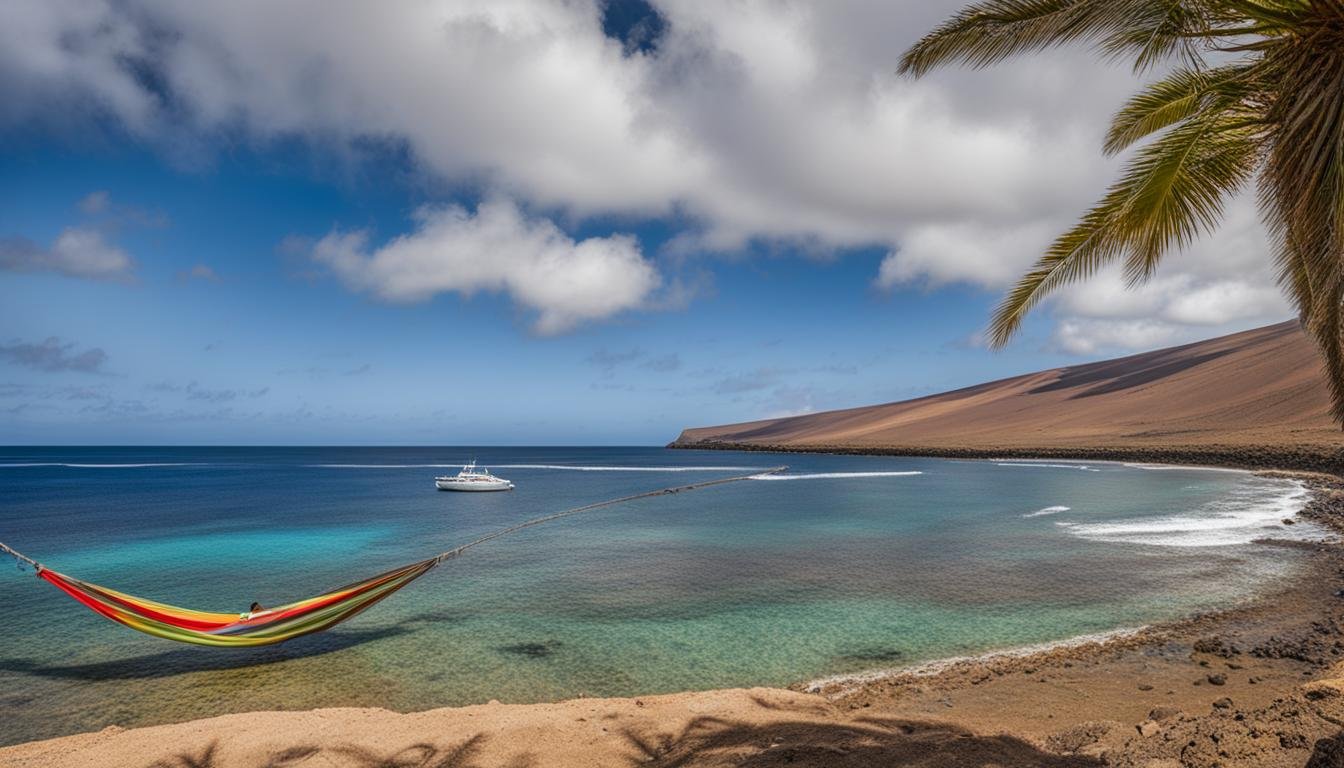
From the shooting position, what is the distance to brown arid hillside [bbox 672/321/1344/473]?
45969mm

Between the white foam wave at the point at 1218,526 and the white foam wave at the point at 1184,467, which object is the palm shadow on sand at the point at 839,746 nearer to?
the white foam wave at the point at 1218,526

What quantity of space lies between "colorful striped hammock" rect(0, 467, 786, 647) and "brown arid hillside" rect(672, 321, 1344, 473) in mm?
46643

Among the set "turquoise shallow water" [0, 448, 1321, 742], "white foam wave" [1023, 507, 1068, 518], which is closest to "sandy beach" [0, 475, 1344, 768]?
"turquoise shallow water" [0, 448, 1321, 742]

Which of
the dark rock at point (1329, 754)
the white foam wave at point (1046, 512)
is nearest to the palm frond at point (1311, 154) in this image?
the dark rock at point (1329, 754)

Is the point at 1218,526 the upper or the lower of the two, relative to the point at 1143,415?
lower

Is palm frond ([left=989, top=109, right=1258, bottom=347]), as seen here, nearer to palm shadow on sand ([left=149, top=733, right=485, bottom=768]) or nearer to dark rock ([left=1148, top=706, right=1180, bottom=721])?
dark rock ([left=1148, top=706, right=1180, bottom=721])

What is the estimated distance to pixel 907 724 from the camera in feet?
16.8

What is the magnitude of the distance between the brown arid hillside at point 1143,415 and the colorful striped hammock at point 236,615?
4664cm

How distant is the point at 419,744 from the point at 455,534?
16.9 meters

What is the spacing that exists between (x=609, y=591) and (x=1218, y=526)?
17.7m

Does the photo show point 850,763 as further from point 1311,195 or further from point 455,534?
point 455,534

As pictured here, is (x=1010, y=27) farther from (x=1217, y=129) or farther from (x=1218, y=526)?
(x=1218, y=526)

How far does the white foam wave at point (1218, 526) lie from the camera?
51.7 feet

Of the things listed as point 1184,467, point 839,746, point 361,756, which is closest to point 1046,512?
point 839,746
